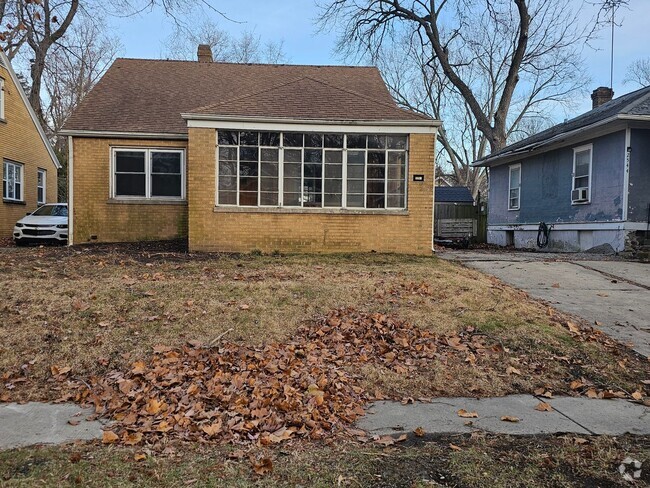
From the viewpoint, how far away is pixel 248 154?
460 inches

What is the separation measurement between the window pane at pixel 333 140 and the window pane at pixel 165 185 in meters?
5.26

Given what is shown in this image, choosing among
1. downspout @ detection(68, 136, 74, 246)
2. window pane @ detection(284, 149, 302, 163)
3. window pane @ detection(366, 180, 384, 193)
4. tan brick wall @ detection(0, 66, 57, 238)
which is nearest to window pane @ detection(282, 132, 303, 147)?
window pane @ detection(284, 149, 302, 163)

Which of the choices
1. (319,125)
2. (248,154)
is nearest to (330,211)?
(319,125)

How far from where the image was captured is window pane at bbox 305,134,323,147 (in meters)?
11.8

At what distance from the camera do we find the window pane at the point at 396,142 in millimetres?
11773

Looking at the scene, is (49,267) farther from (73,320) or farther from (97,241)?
(97,241)

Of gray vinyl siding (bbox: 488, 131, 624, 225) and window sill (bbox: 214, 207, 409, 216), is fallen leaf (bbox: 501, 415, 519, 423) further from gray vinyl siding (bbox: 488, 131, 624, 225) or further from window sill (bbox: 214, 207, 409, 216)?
gray vinyl siding (bbox: 488, 131, 624, 225)

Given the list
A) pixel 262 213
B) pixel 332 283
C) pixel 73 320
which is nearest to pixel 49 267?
pixel 73 320

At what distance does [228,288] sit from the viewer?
748 centimetres

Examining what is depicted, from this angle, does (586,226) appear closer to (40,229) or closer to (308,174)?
(308,174)

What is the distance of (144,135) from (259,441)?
1247 cm

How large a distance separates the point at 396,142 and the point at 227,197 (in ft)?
14.3

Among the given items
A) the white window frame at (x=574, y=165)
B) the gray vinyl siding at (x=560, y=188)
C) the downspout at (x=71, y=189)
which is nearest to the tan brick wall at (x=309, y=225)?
the downspout at (x=71, y=189)

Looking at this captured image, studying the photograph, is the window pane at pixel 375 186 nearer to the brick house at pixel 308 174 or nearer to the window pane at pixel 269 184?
the brick house at pixel 308 174
